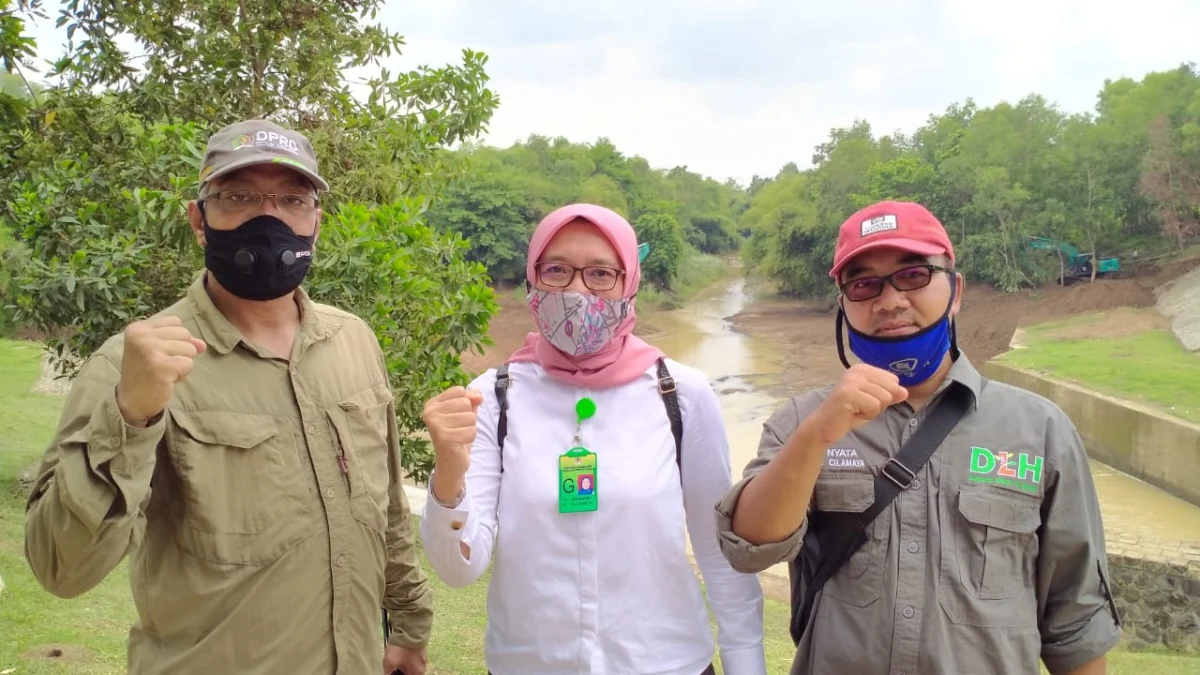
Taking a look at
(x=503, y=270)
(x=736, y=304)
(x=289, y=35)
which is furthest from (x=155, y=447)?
(x=736, y=304)

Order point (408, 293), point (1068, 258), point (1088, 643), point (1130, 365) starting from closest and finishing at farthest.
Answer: point (1088, 643) < point (408, 293) < point (1130, 365) < point (1068, 258)

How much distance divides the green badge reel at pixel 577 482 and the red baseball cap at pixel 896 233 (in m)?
0.74

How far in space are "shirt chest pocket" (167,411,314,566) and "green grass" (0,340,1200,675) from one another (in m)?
3.28

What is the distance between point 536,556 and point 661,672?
0.39 m

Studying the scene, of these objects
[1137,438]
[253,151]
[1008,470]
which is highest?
[253,151]

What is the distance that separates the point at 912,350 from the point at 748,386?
26.4 metres

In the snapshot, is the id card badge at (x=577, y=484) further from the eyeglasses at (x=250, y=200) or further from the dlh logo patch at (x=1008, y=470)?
the eyeglasses at (x=250, y=200)

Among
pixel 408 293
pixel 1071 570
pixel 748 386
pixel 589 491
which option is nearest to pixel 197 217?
pixel 589 491

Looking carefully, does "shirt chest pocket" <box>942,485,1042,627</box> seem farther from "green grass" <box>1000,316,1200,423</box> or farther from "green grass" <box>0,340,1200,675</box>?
"green grass" <box>1000,316,1200,423</box>

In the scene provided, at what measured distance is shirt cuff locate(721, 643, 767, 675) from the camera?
211 centimetres

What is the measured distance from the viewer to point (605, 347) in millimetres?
2168

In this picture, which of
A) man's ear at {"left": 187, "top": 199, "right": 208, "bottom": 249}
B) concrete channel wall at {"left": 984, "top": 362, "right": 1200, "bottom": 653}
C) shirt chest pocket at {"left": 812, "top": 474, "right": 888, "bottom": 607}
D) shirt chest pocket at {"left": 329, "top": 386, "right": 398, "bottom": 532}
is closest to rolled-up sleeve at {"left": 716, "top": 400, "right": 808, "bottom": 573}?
shirt chest pocket at {"left": 812, "top": 474, "right": 888, "bottom": 607}

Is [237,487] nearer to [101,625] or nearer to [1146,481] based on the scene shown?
[101,625]

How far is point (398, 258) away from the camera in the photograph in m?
5.14
